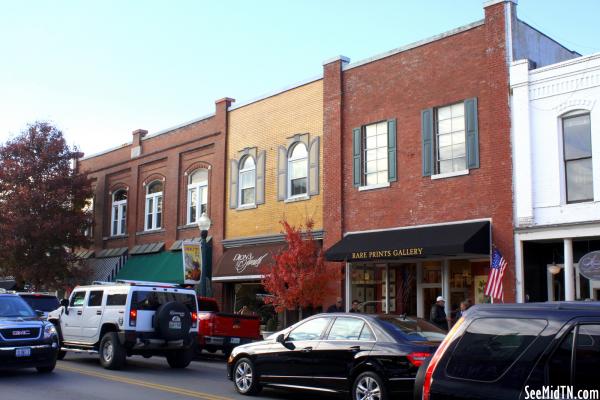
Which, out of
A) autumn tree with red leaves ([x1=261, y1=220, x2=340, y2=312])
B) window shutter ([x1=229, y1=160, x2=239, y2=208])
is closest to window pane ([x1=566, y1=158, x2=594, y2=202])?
autumn tree with red leaves ([x1=261, y1=220, x2=340, y2=312])

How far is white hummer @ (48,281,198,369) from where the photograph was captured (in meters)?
15.4

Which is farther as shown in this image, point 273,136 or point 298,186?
point 273,136

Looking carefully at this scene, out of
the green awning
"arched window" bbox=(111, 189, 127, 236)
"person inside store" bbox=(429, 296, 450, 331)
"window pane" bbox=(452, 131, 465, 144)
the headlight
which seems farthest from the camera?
"arched window" bbox=(111, 189, 127, 236)

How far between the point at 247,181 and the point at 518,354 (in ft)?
74.8

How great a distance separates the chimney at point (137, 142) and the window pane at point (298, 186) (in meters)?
11.6

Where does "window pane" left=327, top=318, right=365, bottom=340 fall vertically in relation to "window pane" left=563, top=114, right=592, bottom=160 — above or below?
below

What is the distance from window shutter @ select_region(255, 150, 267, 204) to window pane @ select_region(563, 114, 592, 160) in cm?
1172

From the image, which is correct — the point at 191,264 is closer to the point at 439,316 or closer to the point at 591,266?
the point at 439,316

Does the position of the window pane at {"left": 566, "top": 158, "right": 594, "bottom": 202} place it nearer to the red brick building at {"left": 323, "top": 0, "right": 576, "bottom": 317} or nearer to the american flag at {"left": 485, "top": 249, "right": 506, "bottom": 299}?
the red brick building at {"left": 323, "top": 0, "right": 576, "bottom": 317}

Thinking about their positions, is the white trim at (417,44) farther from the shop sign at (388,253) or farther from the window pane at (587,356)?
the window pane at (587,356)

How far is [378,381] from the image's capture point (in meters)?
9.80

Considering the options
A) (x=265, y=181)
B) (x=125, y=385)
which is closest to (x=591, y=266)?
(x=125, y=385)

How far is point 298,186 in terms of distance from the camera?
2492 cm

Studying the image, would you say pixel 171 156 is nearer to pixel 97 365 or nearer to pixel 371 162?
pixel 371 162
